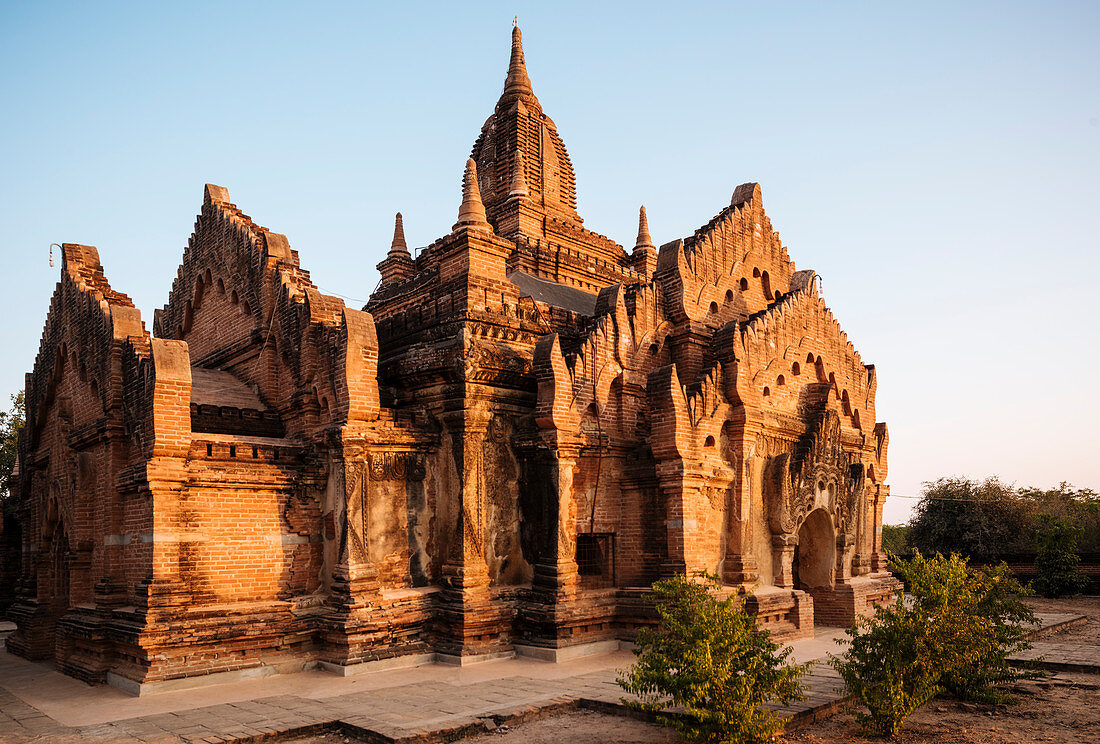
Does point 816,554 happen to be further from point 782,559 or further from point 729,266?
point 729,266

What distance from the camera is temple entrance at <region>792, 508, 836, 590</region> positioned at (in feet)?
56.7

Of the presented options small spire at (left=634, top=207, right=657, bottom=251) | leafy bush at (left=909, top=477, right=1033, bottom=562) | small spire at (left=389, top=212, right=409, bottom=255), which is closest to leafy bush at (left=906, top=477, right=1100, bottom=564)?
leafy bush at (left=909, top=477, right=1033, bottom=562)

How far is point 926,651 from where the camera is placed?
366 inches

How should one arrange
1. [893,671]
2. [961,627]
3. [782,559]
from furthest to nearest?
[782,559] → [961,627] → [893,671]

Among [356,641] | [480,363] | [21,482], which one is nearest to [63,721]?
[356,641]

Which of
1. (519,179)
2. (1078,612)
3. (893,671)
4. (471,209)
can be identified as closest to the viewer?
(893,671)

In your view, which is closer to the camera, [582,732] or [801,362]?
[582,732]

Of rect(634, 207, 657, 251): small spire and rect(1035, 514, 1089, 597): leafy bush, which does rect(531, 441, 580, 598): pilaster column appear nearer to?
rect(634, 207, 657, 251): small spire

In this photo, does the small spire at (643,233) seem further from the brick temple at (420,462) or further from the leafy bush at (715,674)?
the leafy bush at (715,674)

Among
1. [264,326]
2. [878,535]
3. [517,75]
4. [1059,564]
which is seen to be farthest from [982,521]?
[264,326]

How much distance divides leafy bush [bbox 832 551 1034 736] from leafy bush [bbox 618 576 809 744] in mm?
1034

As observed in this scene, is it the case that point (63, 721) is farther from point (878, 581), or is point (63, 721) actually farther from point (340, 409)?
point (878, 581)

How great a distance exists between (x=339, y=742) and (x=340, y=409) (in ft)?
17.6

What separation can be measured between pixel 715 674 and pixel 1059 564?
965 inches
